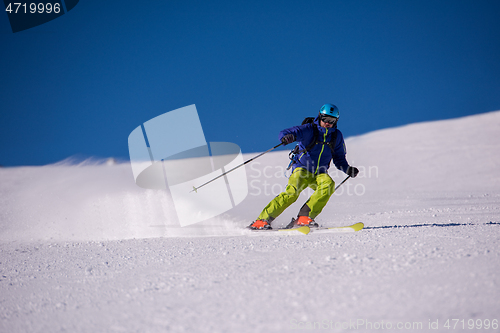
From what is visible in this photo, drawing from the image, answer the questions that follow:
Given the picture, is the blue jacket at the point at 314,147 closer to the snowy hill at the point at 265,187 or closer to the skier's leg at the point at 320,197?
the skier's leg at the point at 320,197

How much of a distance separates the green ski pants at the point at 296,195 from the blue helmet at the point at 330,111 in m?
0.85

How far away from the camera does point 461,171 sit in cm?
1420

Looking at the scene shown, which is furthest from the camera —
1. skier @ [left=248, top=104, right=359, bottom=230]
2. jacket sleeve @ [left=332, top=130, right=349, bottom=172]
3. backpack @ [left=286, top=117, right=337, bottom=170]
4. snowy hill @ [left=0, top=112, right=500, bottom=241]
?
snowy hill @ [left=0, top=112, right=500, bottom=241]

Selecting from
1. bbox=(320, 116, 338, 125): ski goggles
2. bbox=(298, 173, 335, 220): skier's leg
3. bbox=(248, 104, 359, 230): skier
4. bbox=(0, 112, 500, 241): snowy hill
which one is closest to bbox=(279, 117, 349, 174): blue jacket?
bbox=(248, 104, 359, 230): skier

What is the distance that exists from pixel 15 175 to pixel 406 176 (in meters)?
17.7

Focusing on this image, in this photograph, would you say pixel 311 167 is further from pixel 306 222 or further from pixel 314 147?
pixel 306 222

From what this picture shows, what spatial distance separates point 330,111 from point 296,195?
126 centimetres

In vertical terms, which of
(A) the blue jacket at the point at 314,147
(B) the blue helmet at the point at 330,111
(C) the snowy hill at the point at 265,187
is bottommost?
(C) the snowy hill at the point at 265,187

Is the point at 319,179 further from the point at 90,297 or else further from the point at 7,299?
the point at 7,299

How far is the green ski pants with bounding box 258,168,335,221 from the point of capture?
447cm

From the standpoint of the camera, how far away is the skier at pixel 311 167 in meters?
4.45

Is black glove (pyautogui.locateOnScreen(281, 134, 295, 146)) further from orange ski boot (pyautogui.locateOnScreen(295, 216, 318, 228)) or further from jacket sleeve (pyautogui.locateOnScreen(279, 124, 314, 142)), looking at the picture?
orange ski boot (pyautogui.locateOnScreen(295, 216, 318, 228))

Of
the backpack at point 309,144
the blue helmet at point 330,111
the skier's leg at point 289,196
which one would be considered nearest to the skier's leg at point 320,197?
the skier's leg at point 289,196

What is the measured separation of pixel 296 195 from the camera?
4.57 meters
